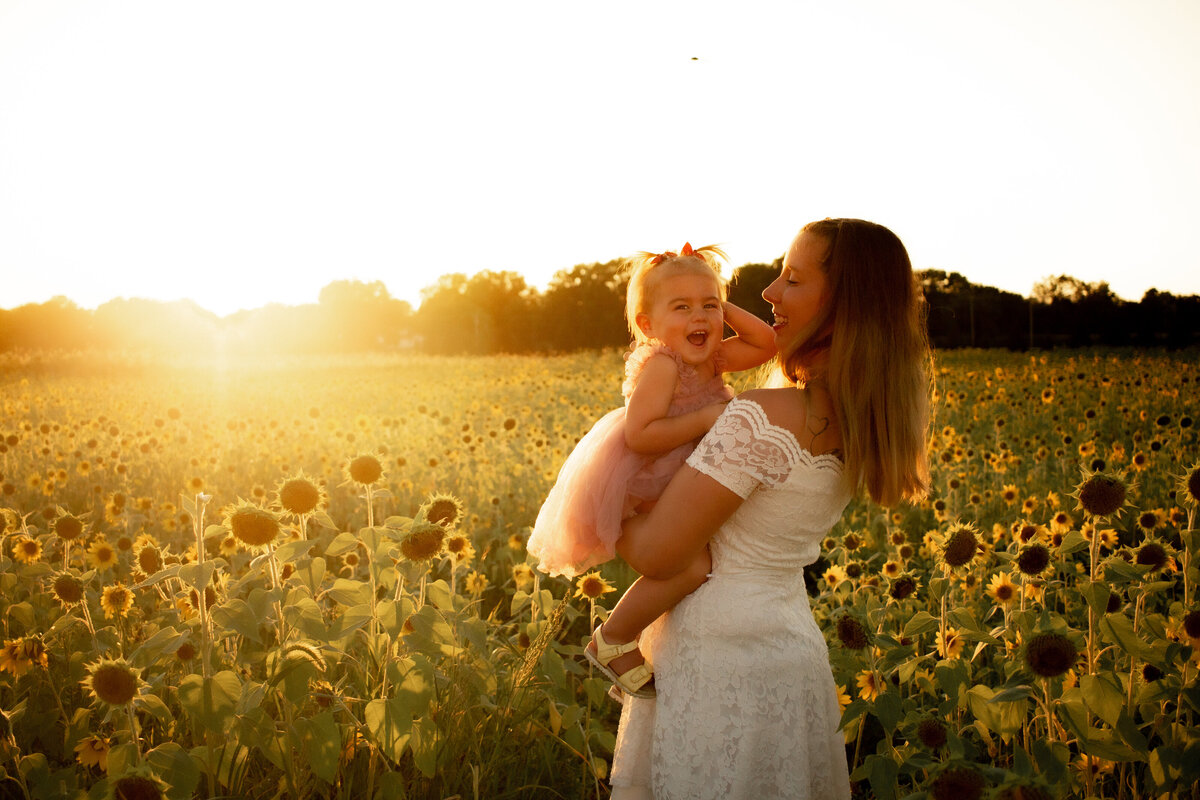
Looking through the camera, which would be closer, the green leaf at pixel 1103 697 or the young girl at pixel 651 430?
the green leaf at pixel 1103 697

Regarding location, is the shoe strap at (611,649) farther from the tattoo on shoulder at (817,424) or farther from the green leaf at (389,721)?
the tattoo on shoulder at (817,424)

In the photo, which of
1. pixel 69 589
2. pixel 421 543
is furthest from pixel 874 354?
pixel 69 589

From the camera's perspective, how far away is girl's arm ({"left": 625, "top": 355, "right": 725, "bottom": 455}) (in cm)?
227

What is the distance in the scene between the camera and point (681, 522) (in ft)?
6.78

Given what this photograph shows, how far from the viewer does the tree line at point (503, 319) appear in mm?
25863

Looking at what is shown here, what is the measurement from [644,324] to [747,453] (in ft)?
2.84

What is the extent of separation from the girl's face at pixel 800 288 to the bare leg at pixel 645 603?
0.68m

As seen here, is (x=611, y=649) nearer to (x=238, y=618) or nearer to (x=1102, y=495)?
(x=238, y=618)

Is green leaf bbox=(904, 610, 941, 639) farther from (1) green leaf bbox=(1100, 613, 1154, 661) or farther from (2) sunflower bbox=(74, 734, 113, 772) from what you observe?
(2) sunflower bbox=(74, 734, 113, 772)

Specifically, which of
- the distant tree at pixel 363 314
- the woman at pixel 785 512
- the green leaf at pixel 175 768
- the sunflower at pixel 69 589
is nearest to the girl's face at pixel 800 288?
the woman at pixel 785 512

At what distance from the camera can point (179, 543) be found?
504 cm

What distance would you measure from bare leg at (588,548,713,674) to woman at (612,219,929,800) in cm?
4

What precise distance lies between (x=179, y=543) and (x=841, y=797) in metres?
4.36

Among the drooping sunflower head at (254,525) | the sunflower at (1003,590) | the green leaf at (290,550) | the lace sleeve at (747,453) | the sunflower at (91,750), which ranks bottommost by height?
the sunflower at (91,750)
